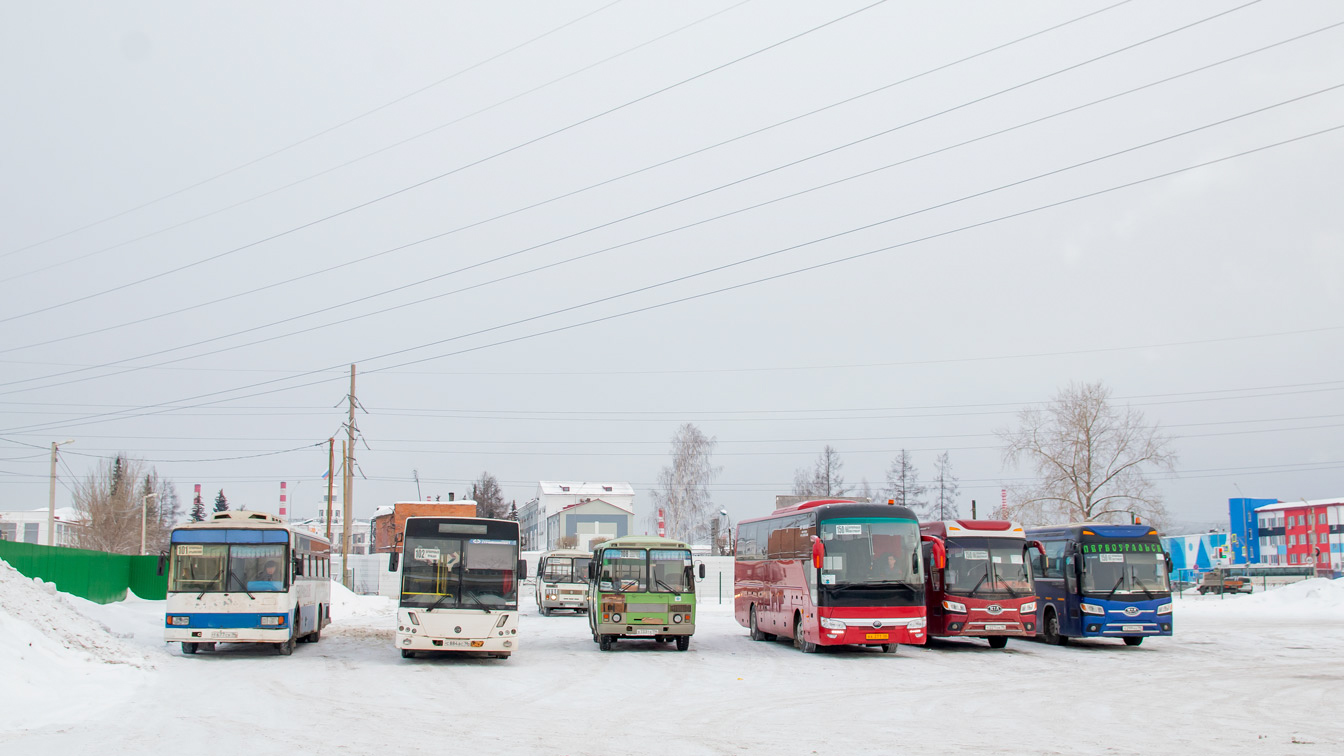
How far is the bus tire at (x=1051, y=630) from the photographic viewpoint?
27.0 metres

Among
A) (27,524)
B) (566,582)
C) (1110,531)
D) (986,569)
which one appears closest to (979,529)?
(986,569)

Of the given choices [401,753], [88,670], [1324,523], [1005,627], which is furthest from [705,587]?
[1324,523]

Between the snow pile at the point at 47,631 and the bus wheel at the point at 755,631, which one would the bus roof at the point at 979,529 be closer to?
the bus wheel at the point at 755,631

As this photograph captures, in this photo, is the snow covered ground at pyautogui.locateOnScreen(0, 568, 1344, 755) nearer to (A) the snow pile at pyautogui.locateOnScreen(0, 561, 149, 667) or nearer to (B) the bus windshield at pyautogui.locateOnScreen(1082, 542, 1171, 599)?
(A) the snow pile at pyautogui.locateOnScreen(0, 561, 149, 667)

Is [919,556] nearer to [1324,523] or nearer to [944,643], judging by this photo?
[944,643]

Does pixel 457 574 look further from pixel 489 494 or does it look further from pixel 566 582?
pixel 489 494

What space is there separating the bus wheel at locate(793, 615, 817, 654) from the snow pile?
13.7 metres

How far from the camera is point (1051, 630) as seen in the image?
27297mm

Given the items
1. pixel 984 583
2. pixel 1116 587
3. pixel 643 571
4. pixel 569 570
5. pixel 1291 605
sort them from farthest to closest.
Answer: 1. pixel 569 570
2. pixel 1291 605
3. pixel 1116 587
4. pixel 984 583
5. pixel 643 571

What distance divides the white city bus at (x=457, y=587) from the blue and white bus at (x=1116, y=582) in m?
13.7

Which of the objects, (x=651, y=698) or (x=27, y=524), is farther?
(x=27, y=524)

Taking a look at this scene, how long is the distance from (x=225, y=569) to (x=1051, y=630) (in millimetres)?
→ 19945

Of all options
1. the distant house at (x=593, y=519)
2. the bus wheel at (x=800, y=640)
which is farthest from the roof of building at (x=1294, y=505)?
the bus wheel at (x=800, y=640)

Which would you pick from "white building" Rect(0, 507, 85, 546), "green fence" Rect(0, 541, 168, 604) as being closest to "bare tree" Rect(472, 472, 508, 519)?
"white building" Rect(0, 507, 85, 546)
